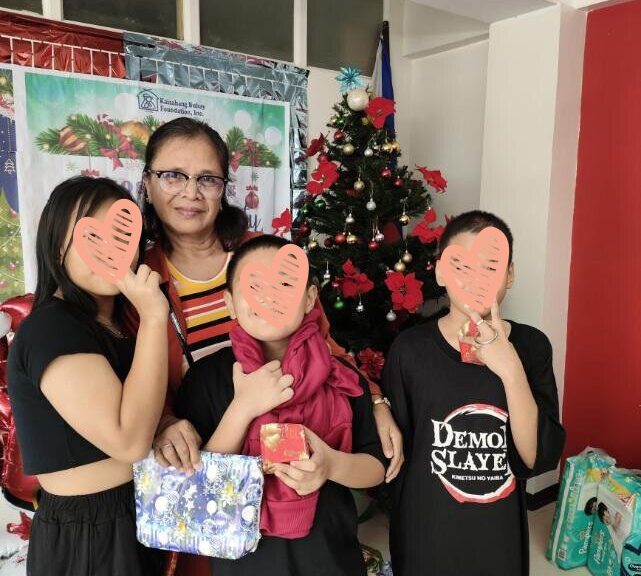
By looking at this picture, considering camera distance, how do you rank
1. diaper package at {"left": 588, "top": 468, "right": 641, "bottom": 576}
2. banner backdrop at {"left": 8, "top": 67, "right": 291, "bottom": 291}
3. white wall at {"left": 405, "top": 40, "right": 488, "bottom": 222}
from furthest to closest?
1. white wall at {"left": 405, "top": 40, "right": 488, "bottom": 222}
2. banner backdrop at {"left": 8, "top": 67, "right": 291, "bottom": 291}
3. diaper package at {"left": 588, "top": 468, "right": 641, "bottom": 576}

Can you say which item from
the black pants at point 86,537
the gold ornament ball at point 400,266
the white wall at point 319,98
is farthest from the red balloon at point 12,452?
the white wall at point 319,98

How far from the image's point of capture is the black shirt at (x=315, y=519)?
1005mm

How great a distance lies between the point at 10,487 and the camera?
1437 mm

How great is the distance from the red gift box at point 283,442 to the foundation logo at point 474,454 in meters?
0.47

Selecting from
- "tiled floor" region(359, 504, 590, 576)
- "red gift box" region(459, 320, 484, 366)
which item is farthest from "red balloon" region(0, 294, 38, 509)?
"tiled floor" region(359, 504, 590, 576)

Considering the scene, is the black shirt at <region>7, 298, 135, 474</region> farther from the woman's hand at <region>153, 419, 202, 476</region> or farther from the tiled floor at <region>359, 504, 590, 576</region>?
the tiled floor at <region>359, 504, 590, 576</region>

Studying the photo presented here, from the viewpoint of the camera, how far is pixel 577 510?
234cm

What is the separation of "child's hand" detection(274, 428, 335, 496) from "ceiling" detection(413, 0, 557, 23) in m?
2.20

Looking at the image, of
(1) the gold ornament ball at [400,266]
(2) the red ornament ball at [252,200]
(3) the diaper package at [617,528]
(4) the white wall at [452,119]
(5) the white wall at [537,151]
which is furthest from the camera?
(4) the white wall at [452,119]

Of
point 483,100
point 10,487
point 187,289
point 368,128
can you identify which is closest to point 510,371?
point 187,289

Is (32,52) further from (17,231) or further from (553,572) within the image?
(553,572)

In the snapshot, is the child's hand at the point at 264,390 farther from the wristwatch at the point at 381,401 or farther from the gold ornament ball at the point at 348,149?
the gold ornament ball at the point at 348,149

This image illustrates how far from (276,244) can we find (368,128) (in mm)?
1635

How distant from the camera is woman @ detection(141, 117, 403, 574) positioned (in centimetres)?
131
